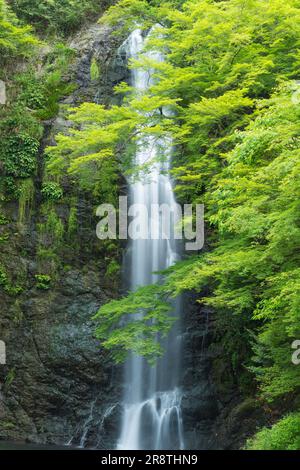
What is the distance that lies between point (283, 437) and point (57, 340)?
27.4 ft

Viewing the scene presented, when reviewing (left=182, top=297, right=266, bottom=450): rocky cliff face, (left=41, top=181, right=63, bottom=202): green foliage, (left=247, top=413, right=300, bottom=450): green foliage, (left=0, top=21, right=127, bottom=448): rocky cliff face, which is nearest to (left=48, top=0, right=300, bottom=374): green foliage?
(left=182, top=297, right=266, bottom=450): rocky cliff face

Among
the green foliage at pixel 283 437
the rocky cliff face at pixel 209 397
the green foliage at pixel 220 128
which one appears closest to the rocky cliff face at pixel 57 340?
the rocky cliff face at pixel 209 397

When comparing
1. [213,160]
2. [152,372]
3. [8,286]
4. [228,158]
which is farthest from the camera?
[8,286]

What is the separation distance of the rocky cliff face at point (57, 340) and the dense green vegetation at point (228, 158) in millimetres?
2536

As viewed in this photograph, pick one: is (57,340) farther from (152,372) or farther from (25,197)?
(25,197)

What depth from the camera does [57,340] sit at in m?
15.4

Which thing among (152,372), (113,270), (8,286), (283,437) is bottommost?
(152,372)

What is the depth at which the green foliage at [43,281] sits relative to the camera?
15992mm

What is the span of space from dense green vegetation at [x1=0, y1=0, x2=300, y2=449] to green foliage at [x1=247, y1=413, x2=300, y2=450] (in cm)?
3

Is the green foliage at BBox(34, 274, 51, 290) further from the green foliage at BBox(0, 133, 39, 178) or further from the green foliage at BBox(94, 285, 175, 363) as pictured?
the green foliage at BBox(94, 285, 175, 363)

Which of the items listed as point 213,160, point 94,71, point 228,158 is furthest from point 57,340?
point 94,71

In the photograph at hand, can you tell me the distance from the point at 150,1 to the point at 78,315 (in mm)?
12987

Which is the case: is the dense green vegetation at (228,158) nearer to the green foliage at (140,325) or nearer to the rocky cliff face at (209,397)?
the green foliage at (140,325)

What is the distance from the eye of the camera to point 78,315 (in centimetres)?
1577
